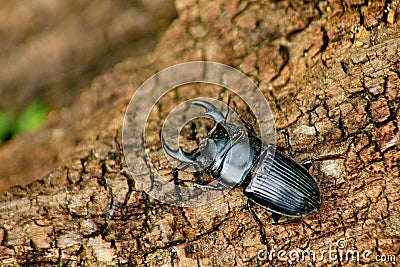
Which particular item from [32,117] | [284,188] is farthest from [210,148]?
[32,117]

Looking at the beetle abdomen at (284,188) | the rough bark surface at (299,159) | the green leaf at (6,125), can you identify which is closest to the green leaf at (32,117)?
the green leaf at (6,125)

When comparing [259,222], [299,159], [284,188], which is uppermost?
[299,159]

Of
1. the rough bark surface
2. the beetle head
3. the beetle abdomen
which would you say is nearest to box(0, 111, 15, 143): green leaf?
the rough bark surface

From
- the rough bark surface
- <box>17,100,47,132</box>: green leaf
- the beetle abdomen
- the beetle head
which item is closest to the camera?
the rough bark surface

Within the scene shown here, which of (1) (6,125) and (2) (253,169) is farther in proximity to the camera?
(1) (6,125)

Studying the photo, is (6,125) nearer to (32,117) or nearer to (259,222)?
(32,117)

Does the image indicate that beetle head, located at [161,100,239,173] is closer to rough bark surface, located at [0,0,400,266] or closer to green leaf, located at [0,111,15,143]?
rough bark surface, located at [0,0,400,266]
